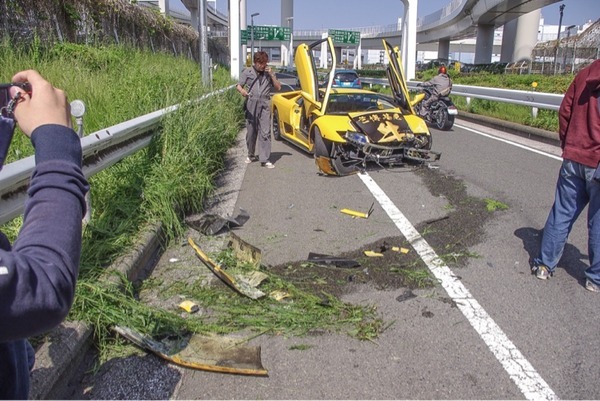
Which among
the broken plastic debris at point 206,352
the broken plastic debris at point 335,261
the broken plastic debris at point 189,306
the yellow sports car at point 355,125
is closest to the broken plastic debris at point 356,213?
the broken plastic debris at point 335,261

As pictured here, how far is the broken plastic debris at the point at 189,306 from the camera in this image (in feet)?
11.8

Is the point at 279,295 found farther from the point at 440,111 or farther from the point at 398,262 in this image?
the point at 440,111

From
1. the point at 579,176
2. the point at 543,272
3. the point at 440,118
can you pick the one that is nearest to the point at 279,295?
the point at 543,272

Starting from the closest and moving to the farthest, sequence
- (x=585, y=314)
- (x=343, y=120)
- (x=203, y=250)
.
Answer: (x=585, y=314)
(x=203, y=250)
(x=343, y=120)

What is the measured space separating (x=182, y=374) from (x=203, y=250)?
1.98 metres

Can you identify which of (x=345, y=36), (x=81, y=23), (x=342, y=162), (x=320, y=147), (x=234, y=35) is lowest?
(x=342, y=162)

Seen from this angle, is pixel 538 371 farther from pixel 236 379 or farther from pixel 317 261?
pixel 317 261

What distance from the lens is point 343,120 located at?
27.4 feet

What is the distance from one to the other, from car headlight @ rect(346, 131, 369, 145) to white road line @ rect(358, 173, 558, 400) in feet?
8.68

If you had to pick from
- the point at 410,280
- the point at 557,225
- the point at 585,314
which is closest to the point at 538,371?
the point at 585,314

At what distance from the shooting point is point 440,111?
13367 mm

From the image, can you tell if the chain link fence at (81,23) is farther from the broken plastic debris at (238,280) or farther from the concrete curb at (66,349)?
the broken plastic debris at (238,280)

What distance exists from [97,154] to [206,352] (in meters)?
2.18

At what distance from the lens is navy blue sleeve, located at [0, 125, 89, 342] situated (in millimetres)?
1021
